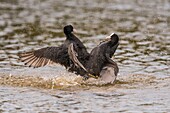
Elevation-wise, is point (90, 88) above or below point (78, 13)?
below

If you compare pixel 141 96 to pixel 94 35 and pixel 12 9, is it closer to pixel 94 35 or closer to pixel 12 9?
pixel 94 35

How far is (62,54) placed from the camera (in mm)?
10477

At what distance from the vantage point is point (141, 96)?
31.0 feet

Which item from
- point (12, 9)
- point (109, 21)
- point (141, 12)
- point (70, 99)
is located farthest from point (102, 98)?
point (12, 9)

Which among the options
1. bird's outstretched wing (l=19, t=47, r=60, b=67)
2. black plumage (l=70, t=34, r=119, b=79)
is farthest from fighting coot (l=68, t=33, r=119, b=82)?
bird's outstretched wing (l=19, t=47, r=60, b=67)

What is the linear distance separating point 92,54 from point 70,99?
1482 millimetres

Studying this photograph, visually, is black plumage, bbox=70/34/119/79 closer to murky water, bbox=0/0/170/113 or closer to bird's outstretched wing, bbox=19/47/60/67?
murky water, bbox=0/0/170/113

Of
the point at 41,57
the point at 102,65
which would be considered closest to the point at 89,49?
the point at 41,57

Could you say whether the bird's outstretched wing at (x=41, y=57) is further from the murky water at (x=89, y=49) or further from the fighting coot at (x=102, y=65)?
the fighting coot at (x=102, y=65)

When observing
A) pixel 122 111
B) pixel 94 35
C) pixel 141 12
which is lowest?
pixel 122 111

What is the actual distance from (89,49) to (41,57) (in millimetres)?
3131

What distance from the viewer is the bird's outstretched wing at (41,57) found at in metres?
10.6

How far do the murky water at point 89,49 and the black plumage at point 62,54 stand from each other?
0.36m

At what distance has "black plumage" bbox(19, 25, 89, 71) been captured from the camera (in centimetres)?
1045
